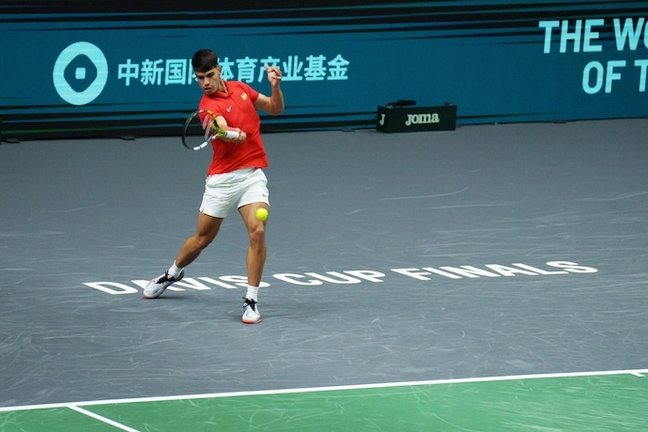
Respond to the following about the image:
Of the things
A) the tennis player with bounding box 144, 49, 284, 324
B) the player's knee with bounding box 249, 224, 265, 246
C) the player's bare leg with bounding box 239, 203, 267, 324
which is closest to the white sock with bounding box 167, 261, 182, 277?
the tennis player with bounding box 144, 49, 284, 324

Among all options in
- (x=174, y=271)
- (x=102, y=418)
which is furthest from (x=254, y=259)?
(x=102, y=418)

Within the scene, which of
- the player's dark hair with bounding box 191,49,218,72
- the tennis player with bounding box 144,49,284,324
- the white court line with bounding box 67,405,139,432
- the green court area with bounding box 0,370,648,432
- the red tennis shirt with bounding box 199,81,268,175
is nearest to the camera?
the white court line with bounding box 67,405,139,432

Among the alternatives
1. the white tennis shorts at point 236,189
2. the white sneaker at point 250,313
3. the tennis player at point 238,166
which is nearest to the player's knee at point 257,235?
the tennis player at point 238,166

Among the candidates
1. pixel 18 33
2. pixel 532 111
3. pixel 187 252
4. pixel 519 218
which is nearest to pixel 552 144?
pixel 532 111

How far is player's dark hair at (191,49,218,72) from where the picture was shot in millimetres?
11391

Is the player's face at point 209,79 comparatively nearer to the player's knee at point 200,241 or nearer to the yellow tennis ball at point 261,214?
the yellow tennis ball at point 261,214

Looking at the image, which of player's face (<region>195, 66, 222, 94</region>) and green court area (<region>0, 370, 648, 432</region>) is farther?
player's face (<region>195, 66, 222, 94</region>)

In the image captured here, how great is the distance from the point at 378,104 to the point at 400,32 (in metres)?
1.01

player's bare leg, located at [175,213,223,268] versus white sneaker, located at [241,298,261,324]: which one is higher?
player's bare leg, located at [175,213,223,268]

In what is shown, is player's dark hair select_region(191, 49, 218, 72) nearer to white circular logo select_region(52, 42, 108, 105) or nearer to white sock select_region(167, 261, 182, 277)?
white sock select_region(167, 261, 182, 277)

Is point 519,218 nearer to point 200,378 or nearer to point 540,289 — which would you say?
point 540,289

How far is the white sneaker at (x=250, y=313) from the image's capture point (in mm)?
11484

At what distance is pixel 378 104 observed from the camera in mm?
21297

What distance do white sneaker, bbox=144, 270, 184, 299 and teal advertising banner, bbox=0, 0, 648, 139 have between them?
802cm
